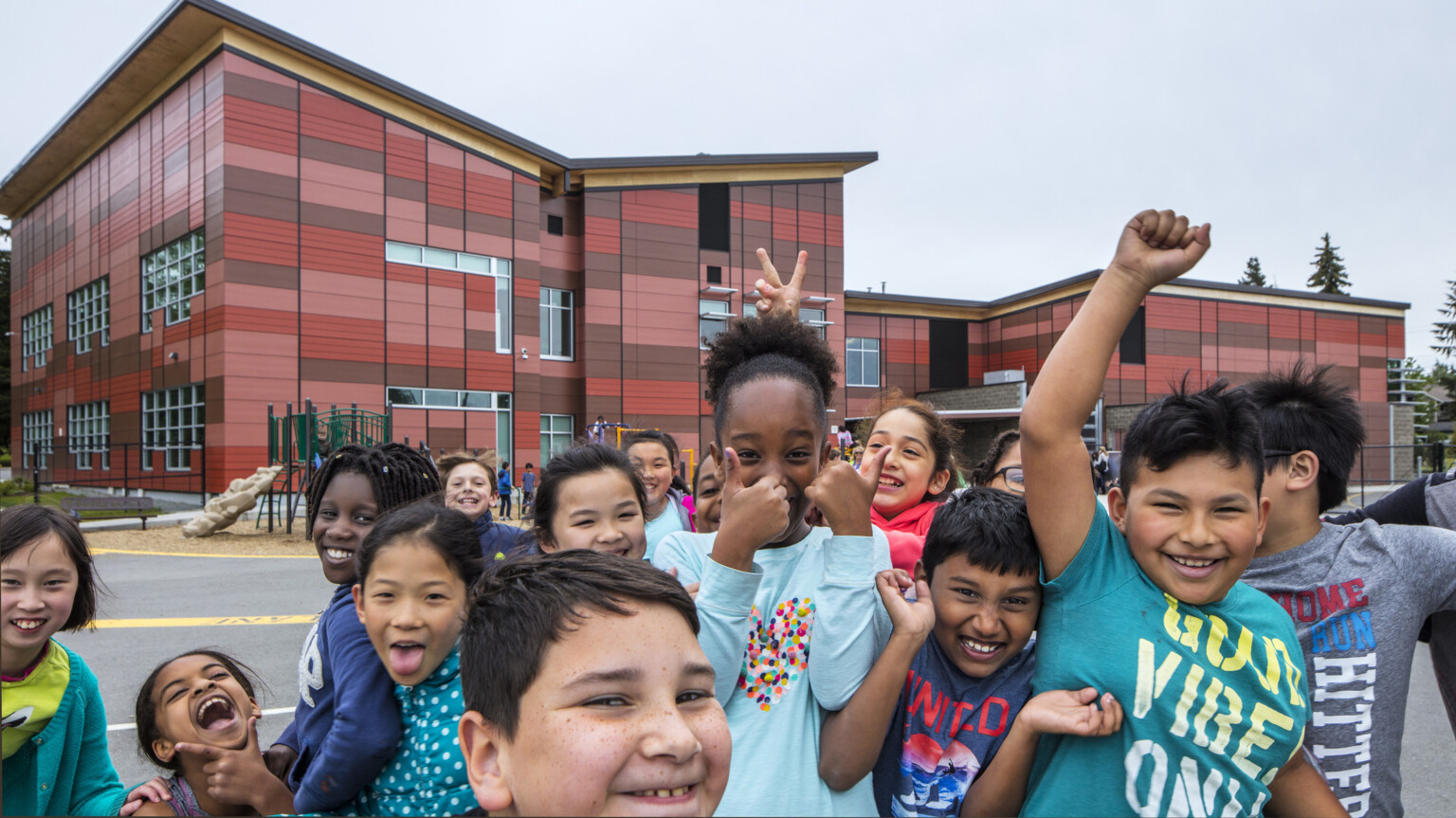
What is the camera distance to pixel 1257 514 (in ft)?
5.16

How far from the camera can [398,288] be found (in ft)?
70.8

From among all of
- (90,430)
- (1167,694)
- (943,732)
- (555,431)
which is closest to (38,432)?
(90,430)

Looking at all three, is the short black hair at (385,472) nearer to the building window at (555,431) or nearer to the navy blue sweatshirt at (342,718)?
the navy blue sweatshirt at (342,718)

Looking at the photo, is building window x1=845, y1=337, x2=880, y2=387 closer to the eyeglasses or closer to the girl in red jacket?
the eyeglasses

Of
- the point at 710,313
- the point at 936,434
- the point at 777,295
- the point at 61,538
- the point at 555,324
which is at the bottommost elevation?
the point at 61,538

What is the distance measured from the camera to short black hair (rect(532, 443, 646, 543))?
7.96 feet

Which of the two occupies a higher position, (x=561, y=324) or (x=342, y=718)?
(x=561, y=324)

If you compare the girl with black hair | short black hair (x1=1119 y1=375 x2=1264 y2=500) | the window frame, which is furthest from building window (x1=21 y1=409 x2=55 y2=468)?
short black hair (x1=1119 y1=375 x2=1264 y2=500)

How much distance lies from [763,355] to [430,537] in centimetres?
97

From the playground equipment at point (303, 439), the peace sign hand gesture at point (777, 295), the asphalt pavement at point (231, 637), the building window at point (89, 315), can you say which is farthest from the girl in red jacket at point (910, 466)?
the building window at point (89, 315)

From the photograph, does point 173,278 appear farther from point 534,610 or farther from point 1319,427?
point 1319,427

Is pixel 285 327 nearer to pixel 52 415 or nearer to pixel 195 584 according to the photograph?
pixel 195 584

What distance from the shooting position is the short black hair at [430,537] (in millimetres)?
1979

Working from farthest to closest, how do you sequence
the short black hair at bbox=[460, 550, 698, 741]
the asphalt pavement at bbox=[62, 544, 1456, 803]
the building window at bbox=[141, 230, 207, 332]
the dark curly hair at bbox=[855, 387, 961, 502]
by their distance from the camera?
the building window at bbox=[141, 230, 207, 332], the asphalt pavement at bbox=[62, 544, 1456, 803], the dark curly hair at bbox=[855, 387, 961, 502], the short black hair at bbox=[460, 550, 698, 741]
